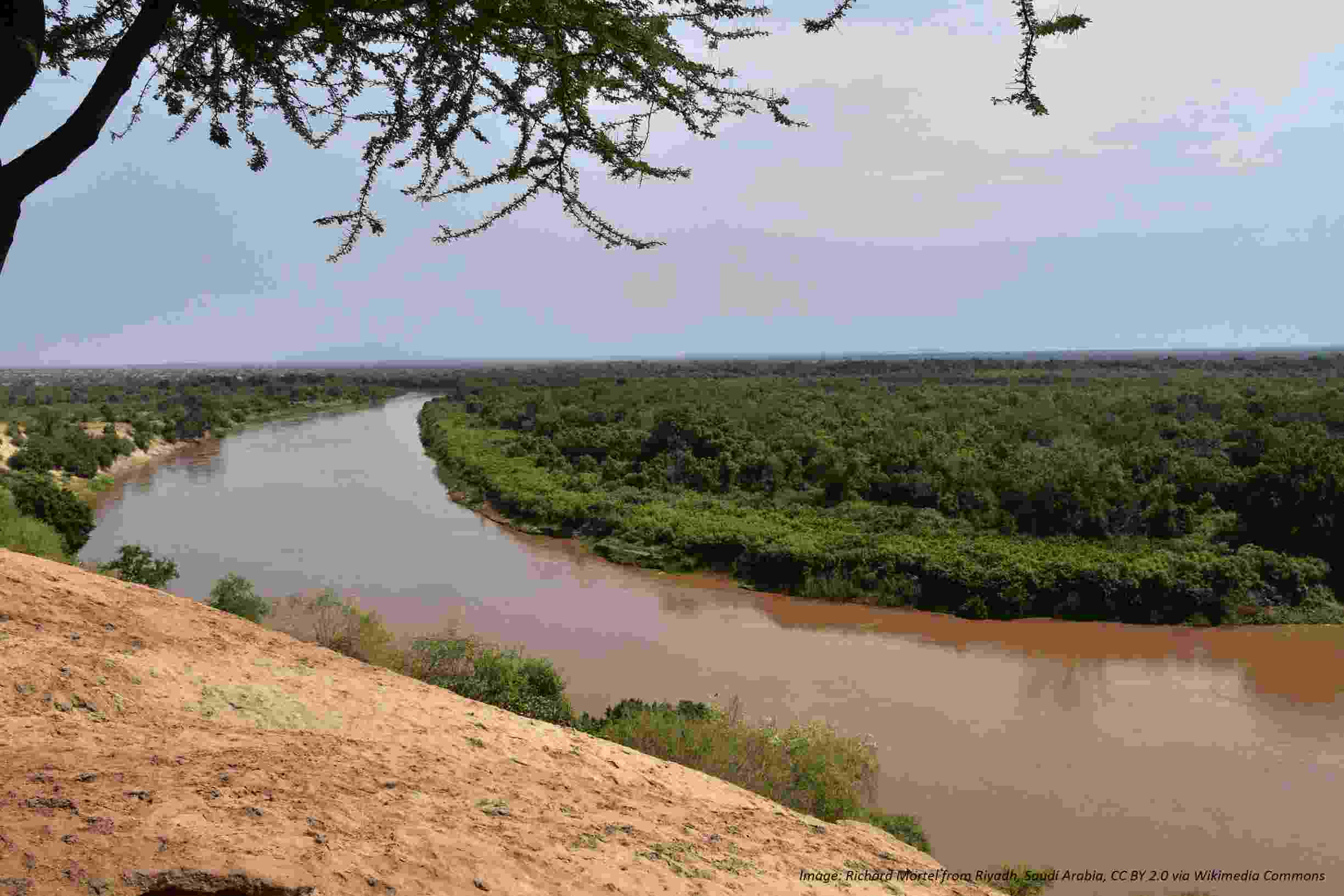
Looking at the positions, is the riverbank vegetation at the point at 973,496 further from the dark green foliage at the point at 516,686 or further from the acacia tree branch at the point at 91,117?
the acacia tree branch at the point at 91,117

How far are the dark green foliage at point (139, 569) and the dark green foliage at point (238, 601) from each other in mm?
1225

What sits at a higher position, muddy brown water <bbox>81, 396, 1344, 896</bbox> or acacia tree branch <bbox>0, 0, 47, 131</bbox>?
acacia tree branch <bbox>0, 0, 47, 131</bbox>

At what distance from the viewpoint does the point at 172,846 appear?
344 centimetres

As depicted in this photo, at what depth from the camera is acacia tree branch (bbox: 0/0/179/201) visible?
3098 mm

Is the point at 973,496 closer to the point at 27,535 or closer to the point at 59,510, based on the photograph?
the point at 27,535

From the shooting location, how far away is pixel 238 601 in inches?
524

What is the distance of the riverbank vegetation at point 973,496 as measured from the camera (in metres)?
17.9

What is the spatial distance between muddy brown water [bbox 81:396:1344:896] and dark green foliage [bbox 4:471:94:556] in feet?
8.25

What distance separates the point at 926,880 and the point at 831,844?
2.83 ft

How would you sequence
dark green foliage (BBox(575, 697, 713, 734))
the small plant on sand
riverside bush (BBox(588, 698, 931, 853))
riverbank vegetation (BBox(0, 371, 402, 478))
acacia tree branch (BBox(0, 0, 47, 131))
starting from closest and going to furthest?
acacia tree branch (BBox(0, 0, 47, 131)) → the small plant on sand → riverside bush (BBox(588, 698, 931, 853)) → dark green foliage (BBox(575, 697, 713, 734)) → riverbank vegetation (BBox(0, 371, 402, 478))

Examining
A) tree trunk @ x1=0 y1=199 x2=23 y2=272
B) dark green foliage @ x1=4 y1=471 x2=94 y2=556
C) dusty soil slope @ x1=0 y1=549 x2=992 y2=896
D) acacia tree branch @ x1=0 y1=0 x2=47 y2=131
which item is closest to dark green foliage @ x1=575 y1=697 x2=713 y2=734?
dusty soil slope @ x1=0 y1=549 x2=992 y2=896

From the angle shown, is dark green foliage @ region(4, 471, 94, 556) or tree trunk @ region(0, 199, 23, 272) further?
dark green foliage @ region(4, 471, 94, 556)

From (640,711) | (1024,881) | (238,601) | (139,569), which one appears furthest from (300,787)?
(139,569)

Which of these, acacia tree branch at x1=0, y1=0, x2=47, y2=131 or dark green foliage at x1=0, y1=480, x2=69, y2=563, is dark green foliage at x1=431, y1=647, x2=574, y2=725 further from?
dark green foliage at x1=0, y1=480, x2=69, y2=563
